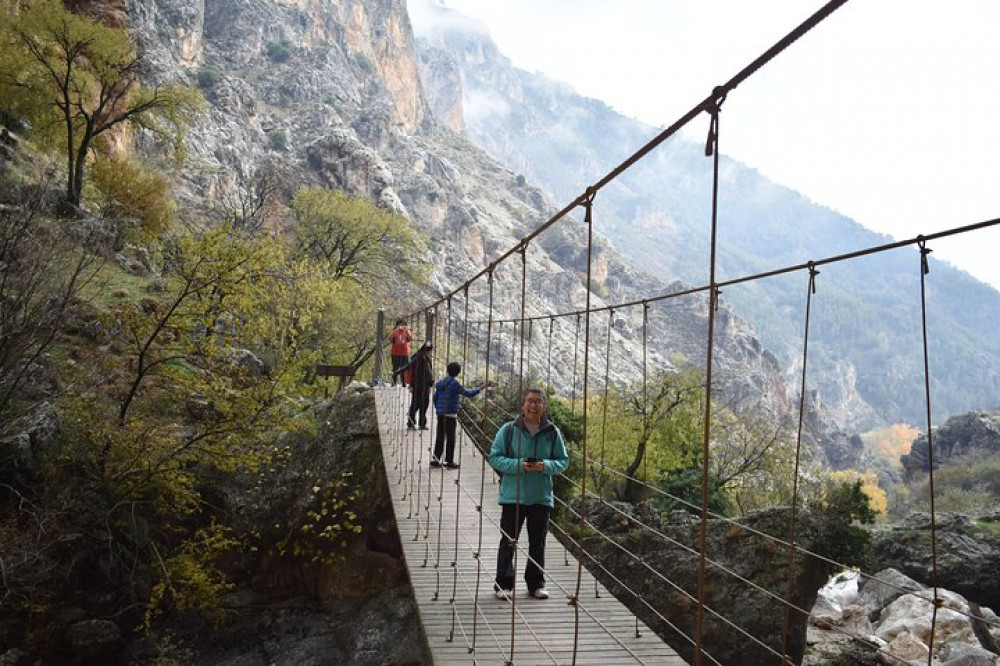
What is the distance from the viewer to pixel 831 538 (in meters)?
9.23

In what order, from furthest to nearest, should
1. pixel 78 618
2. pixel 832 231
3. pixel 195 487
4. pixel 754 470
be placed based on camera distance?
pixel 832 231
pixel 754 470
pixel 195 487
pixel 78 618

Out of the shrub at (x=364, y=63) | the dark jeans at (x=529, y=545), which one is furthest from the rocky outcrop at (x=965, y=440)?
the shrub at (x=364, y=63)

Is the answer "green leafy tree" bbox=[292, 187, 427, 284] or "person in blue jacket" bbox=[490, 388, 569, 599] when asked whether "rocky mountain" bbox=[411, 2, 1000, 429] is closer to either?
"green leafy tree" bbox=[292, 187, 427, 284]

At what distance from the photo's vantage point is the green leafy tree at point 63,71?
13.1 metres

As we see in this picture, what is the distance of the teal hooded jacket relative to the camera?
352cm

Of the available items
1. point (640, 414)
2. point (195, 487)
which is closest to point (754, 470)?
point (640, 414)

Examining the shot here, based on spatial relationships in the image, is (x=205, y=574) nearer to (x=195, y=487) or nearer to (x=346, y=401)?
(x=195, y=487)

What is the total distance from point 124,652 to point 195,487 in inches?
70.3

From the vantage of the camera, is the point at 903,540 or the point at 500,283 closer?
the point at 903,540

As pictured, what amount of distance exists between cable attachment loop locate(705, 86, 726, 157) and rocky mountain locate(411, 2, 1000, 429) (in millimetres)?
54016

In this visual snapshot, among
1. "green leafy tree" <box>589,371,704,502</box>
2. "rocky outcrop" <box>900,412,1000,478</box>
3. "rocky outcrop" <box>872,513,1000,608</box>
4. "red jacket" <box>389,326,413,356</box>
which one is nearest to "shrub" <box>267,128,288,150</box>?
"green leafy tree" <box>589,371,704,502</box>

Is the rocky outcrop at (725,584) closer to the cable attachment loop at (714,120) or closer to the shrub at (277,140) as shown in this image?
the cable attachment loop at (714,120)

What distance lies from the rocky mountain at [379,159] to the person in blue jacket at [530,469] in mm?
18584

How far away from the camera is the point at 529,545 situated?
12.5 ft
